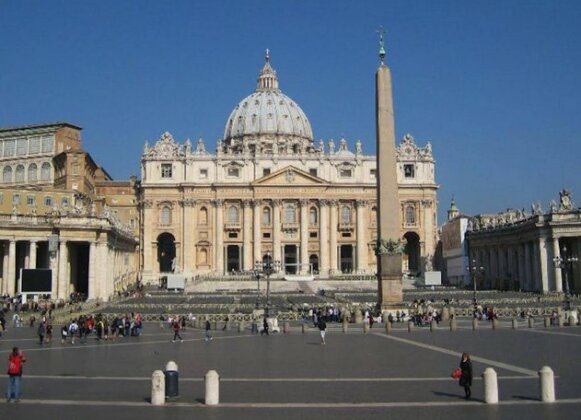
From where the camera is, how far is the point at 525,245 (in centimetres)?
6569

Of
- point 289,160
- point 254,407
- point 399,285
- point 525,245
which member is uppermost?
point 289,160

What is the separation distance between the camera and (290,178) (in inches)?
3691

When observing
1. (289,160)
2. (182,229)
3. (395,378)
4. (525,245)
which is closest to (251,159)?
(289,160)

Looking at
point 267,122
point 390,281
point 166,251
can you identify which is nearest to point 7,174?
point 166,251

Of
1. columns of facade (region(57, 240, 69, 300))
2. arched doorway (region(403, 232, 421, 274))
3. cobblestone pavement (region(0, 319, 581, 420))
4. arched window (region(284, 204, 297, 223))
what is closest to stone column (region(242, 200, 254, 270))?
arched window (region(284, 204, 297, 223))

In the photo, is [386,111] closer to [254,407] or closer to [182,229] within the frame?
[254,407]

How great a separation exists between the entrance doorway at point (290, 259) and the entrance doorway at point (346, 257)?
5909mm

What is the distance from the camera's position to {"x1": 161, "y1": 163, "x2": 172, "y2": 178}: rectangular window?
310 ft

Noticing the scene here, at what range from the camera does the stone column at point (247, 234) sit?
93.3 m

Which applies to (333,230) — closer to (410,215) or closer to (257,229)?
(257,229)

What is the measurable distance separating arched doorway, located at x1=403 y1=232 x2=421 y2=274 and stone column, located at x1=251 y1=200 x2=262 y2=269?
18.8 metres

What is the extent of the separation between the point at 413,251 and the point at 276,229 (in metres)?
18.6

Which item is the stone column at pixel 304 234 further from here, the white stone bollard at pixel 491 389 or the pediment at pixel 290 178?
the white stone bollard at pixel 491 389

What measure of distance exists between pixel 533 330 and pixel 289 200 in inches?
2478
